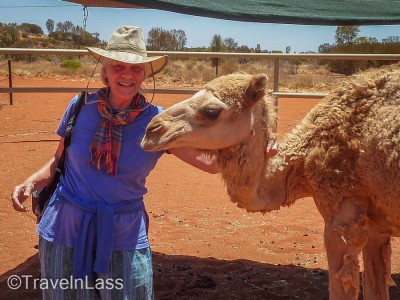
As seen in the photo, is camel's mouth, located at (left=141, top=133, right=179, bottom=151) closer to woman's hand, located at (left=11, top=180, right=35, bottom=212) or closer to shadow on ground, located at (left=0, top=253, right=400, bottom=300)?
woman's hand, located at (left=11, top=180, right=35, bottom=212)

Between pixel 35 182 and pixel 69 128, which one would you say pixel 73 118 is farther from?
pixel 35 182

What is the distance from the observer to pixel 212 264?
5699mm

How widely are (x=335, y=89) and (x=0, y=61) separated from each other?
38764mm

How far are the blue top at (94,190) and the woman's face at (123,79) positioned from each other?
0.48 feet

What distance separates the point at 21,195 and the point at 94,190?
448mm

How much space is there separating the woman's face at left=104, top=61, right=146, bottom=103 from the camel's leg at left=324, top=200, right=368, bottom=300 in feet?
5.01

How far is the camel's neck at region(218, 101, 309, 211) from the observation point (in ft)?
12.1

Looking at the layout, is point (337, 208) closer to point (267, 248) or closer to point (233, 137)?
point (233, 137)

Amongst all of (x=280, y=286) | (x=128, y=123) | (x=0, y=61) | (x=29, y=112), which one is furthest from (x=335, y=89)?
(x=0, y=61)

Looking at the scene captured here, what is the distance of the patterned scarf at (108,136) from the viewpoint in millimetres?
3131

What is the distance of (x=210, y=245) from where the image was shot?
6.20m

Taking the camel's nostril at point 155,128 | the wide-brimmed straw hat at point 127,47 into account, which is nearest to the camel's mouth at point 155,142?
the camel's nostril at point 155,128

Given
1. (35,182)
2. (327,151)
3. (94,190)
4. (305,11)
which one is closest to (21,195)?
(35,182)

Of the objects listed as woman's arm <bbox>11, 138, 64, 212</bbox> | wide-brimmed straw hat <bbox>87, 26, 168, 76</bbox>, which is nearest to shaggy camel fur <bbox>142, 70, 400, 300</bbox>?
wide-brimmed straw hat <bbox>87, 26, 168, 76</bbox>
